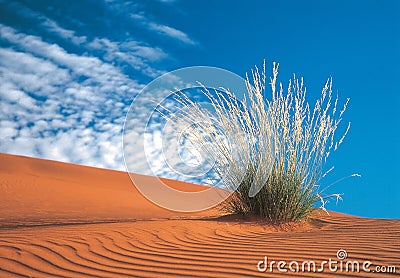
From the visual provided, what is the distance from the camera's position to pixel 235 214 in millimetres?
5988

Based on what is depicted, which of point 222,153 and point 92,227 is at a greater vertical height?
point 222,153

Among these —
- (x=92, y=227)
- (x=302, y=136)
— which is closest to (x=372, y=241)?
(x=302, y=136)

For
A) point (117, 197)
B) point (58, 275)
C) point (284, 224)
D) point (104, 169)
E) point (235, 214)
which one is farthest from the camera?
point (104, 169)

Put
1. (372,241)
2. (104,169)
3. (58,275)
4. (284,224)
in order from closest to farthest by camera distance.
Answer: (58,275), (372,241), (284,224), (104,169)

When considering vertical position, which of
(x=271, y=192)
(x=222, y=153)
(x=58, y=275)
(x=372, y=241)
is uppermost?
(x=222, y=153)

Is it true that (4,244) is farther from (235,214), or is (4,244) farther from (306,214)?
(306,214)

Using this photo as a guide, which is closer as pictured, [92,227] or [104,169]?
[92,227]

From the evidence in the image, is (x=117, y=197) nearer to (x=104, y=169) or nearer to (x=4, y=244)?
(x=104, y=169)

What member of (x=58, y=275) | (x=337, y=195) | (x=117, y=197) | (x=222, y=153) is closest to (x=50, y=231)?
(x=58, y=275)

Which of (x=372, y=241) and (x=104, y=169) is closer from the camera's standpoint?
(x=372, y=241)

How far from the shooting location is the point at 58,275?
11.1ft

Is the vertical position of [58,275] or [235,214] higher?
[235,214]

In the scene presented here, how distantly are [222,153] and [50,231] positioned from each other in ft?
8.03

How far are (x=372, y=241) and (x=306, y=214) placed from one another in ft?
5.62
